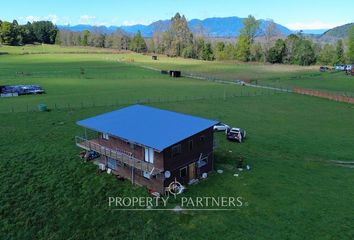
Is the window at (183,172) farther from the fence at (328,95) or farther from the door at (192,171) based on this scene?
the fence at (328,95)

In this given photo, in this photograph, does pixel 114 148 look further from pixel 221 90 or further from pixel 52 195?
pixel 221 90

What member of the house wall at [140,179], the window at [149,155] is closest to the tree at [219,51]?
the house wall at [140,179]

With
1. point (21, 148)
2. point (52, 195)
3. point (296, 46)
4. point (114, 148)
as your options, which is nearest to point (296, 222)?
point (114, 148)

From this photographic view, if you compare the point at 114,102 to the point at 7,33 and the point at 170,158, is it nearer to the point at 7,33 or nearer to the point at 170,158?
the point at 170,158

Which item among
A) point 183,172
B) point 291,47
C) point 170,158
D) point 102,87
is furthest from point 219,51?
point 170,158

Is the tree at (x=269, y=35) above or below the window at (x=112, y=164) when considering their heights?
above

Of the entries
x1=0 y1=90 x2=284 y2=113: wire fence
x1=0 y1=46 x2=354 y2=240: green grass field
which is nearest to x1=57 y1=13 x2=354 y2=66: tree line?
x1=0 y1=90 x2=284 y2=113: wire fence
